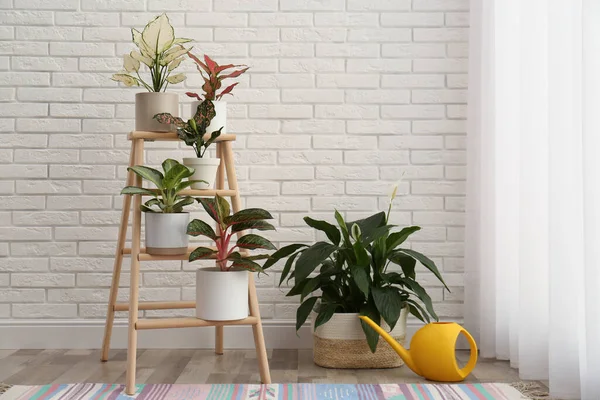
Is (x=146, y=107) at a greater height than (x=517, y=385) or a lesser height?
greater

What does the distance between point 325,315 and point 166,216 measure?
693mm

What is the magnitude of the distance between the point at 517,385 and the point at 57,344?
1.89 meters

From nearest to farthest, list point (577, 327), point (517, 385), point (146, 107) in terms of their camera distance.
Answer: point (577, 327) < point (517, 385) < point (146, 107)

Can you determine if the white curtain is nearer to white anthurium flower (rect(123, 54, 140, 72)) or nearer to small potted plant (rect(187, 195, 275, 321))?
small potted plant (rect(187, 195, 275, 321))

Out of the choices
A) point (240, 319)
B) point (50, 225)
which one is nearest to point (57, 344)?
point (50, 225)

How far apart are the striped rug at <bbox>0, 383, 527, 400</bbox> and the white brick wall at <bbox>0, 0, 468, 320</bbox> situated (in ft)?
2.44

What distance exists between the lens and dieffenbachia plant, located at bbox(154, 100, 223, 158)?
7.95 feet

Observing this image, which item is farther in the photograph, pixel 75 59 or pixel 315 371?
pixel 75 59

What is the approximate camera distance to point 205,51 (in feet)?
10.1

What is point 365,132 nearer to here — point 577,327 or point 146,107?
point 146,107

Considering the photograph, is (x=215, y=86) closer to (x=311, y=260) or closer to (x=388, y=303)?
(x=311, y=260)

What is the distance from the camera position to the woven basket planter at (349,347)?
2.64 metres

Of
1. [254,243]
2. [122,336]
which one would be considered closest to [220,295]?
[254,243]

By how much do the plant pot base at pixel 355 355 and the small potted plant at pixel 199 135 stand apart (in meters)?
0.76
